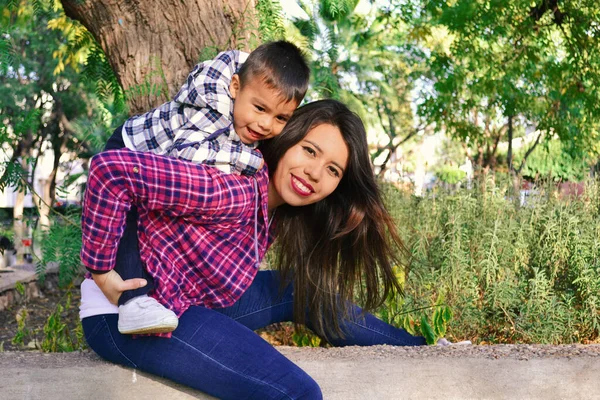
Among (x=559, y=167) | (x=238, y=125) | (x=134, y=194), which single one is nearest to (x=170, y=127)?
(x=238, y=125)

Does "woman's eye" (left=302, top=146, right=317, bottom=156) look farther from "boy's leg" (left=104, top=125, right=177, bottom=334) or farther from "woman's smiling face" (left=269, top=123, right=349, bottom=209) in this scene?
"boy's leg" (left=104, top=125, right=177, bottom=334)

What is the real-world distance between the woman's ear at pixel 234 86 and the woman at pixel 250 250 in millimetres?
261

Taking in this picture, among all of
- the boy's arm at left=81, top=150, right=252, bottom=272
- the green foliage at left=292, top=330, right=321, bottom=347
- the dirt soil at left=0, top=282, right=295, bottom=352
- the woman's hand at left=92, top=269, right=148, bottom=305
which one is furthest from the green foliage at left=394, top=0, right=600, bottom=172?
the woman's hand at left=92, top=269, right=148, bottom=305

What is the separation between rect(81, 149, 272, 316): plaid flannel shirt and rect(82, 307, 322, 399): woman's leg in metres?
0.12

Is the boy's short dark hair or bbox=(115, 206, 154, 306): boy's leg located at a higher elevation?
the boy's short dark hair

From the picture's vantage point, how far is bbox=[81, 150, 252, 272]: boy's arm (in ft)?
7.19

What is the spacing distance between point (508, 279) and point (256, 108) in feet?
6.53

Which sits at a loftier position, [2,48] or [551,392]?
[2,48]

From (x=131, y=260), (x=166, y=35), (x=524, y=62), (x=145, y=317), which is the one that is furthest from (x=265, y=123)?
(x=524, y=62)

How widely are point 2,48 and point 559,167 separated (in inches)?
878

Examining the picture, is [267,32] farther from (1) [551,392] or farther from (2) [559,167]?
(2) [559,167]

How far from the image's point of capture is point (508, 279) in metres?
3.84

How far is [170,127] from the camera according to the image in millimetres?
2570

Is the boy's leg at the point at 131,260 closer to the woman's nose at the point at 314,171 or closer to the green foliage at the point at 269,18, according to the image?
the woman's nose at the point at 314,171
